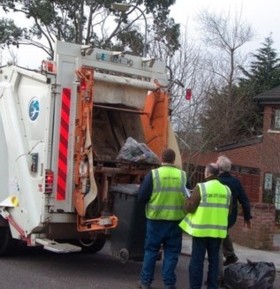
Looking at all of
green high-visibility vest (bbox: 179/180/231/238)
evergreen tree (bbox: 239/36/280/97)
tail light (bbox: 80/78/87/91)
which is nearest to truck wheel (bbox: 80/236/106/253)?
tail light (bbox: 80/78/87/91)

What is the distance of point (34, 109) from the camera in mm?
8055

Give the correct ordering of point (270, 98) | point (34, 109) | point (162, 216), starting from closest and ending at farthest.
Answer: point (162, 216), point (34, 109), point (270, 98)

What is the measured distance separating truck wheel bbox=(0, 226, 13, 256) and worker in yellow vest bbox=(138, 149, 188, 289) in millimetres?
2458

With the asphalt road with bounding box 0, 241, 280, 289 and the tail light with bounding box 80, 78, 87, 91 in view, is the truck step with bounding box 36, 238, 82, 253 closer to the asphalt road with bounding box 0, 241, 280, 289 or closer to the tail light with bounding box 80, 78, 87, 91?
the asphalt road with bounding box 0, 241, 280, 289

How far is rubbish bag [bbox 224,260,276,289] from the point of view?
732cm

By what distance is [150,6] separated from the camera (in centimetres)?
2977

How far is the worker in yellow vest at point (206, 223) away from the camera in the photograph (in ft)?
22.3

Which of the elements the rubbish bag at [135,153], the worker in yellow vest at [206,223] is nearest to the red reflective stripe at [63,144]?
the rubbish bag at [135,153]

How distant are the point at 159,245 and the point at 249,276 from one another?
3.83ft

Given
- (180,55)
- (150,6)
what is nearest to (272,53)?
(150,6)

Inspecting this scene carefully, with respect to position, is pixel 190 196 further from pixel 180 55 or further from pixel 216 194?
pixel 180 55

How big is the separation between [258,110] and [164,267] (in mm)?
27280

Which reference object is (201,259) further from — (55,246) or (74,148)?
(74,148)

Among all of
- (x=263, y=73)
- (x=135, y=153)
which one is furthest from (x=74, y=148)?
(x=263, y=73)
